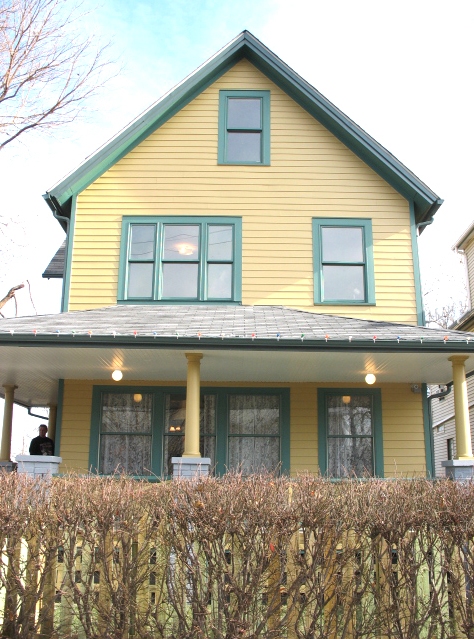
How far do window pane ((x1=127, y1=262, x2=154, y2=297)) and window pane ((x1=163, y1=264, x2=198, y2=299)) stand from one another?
0.26 m

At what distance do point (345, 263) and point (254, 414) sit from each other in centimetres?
312

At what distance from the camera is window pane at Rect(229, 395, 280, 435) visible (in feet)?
38.2

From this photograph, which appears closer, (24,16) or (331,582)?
(331,582)

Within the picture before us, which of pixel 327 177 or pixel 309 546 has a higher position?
pixel 327 177

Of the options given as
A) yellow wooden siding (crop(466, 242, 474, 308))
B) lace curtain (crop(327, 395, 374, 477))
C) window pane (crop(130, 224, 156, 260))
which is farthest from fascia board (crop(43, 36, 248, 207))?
yellow wooden siding (crop(466, 242, 474, 308))

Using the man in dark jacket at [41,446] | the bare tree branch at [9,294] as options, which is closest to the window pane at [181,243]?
the man in dark jacket at [41,446]

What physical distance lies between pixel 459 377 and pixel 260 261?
4.04 meters

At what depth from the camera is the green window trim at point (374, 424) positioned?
11422 millimetres

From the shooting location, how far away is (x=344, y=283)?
→ 12250mm

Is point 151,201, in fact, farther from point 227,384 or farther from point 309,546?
point 309,546

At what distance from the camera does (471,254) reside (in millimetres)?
21797

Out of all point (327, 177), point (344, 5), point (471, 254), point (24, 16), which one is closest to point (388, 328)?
point (327, 177)

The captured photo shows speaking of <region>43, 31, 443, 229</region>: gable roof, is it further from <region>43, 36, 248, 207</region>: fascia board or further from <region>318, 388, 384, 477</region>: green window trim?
<region>318, 388, 384, 477</region>: green window trim

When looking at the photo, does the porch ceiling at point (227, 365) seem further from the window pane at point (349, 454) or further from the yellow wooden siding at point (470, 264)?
the yellow wooden siding at point (470, 264)
